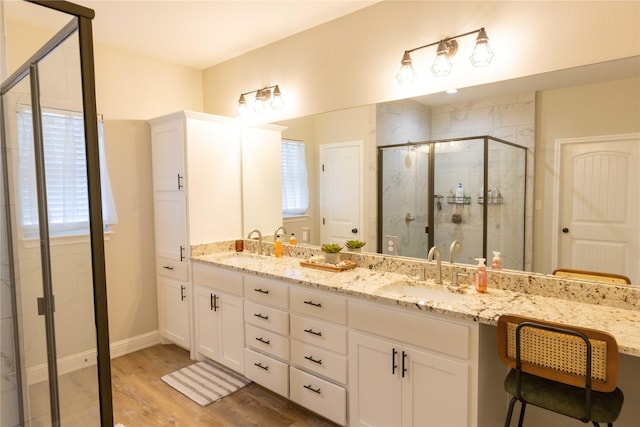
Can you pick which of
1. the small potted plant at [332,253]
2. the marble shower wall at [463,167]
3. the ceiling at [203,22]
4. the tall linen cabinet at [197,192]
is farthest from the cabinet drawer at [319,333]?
the ceiling at [203,22]

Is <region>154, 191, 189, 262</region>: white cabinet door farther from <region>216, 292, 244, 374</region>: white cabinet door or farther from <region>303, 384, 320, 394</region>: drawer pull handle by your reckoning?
<region>303, 384, 320, 394</region>: drawer pull handle

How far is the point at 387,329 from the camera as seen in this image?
1986 mm

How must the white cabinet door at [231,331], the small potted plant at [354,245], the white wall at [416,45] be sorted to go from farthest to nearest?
the white cabinet door at [231,331] → the small potted plant at [354,245] → the white wall at [416,45]

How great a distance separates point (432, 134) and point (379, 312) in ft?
3.80

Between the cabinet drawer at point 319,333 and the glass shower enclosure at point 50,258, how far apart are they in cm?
117

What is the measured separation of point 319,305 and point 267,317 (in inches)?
19.9

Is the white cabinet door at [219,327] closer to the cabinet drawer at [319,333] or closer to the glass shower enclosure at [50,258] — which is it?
the cabinet drawer at [319,333]

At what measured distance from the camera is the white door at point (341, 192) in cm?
277

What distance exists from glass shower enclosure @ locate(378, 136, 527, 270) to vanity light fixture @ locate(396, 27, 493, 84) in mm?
426

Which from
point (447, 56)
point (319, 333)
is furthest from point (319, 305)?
point (447, 56)

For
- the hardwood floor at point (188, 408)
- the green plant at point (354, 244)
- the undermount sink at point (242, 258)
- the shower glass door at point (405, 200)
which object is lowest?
the hardwood floor at point (188, 408)

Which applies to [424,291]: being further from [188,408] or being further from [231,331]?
[188,408]

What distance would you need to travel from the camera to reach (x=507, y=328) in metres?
1.58

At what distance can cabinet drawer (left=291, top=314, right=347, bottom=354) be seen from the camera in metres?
2.19
